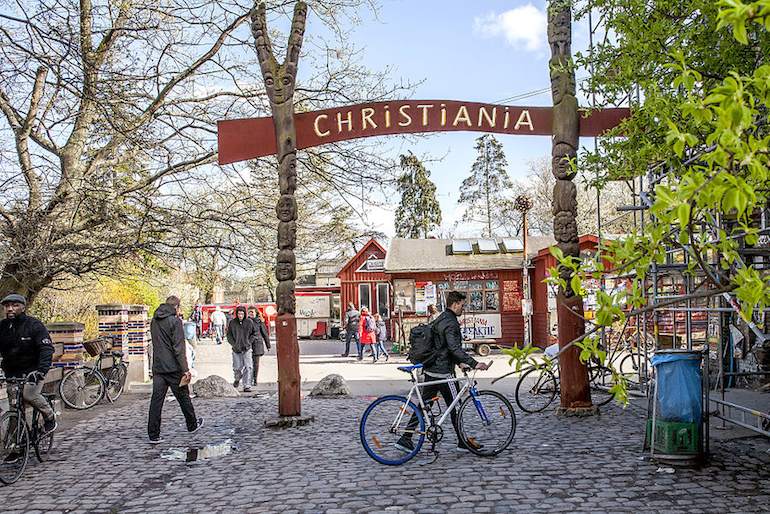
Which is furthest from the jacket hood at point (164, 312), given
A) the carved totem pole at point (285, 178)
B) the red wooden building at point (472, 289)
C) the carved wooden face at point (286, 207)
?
the red wooden building at point (472, 289)

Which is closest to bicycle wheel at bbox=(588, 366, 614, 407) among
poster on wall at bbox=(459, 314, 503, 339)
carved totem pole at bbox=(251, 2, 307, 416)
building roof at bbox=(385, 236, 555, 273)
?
carved totem pole at bbox=(251, 2, 307, 416)

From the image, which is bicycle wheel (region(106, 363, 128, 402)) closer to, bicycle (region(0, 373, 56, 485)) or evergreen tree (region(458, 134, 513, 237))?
bicycle (region(0, 373, 56, 485))

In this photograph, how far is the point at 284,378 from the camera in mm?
10219

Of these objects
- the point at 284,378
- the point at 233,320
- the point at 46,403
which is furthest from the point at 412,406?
the point at 233,320

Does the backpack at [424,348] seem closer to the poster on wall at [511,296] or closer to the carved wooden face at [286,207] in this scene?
the carved wooden face at [286,207]

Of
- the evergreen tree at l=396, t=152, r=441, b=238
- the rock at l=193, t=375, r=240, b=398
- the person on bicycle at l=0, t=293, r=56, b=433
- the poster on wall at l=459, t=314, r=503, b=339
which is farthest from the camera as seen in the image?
the evergreen tree at l=396, t=152, r=441, b=238

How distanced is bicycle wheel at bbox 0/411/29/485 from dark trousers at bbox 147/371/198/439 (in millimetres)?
1711

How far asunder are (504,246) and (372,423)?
21430 mm

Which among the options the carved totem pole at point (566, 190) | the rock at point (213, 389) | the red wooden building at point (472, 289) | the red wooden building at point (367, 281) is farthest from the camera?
the red wooden building at point (367, 281)

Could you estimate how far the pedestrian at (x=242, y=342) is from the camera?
14.4 m

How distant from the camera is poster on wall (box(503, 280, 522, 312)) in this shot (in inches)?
1065

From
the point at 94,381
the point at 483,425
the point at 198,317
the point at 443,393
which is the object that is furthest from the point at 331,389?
the point at 198,317

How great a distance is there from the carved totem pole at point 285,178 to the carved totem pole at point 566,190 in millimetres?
3546

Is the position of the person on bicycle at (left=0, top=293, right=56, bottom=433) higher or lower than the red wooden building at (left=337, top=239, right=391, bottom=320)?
lower
